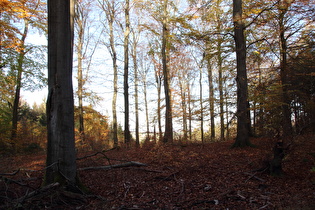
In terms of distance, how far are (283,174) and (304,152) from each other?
207cm

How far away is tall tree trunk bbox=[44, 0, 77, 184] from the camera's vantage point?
481 centimetres

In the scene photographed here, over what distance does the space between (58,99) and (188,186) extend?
3.89 metres

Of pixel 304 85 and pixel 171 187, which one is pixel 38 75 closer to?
pixel 171 187

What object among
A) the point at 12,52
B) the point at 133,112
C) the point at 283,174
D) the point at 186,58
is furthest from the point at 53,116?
the point at 186,58

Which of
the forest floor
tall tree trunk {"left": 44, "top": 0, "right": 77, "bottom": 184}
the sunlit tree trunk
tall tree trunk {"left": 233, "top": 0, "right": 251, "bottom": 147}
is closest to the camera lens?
the forest floor

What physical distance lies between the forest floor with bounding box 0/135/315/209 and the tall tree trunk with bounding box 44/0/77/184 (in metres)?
0.42

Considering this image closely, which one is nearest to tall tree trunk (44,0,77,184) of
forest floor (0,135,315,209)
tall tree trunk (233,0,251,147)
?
forest floor (0,135,315,209)

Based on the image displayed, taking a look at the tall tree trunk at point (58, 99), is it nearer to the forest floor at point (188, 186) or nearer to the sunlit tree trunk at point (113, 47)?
the forest floor at point (188, 186)

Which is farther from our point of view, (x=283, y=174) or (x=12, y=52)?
(x=12, y=52)

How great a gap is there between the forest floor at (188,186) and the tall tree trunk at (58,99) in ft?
1.37

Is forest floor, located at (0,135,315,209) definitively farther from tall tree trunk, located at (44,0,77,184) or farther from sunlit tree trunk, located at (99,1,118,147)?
sunlit tree trunk, located at (99,1,118,147)

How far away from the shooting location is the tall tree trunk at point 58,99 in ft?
15.8

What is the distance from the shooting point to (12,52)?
46.1ft

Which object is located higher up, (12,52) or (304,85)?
(12,52)
